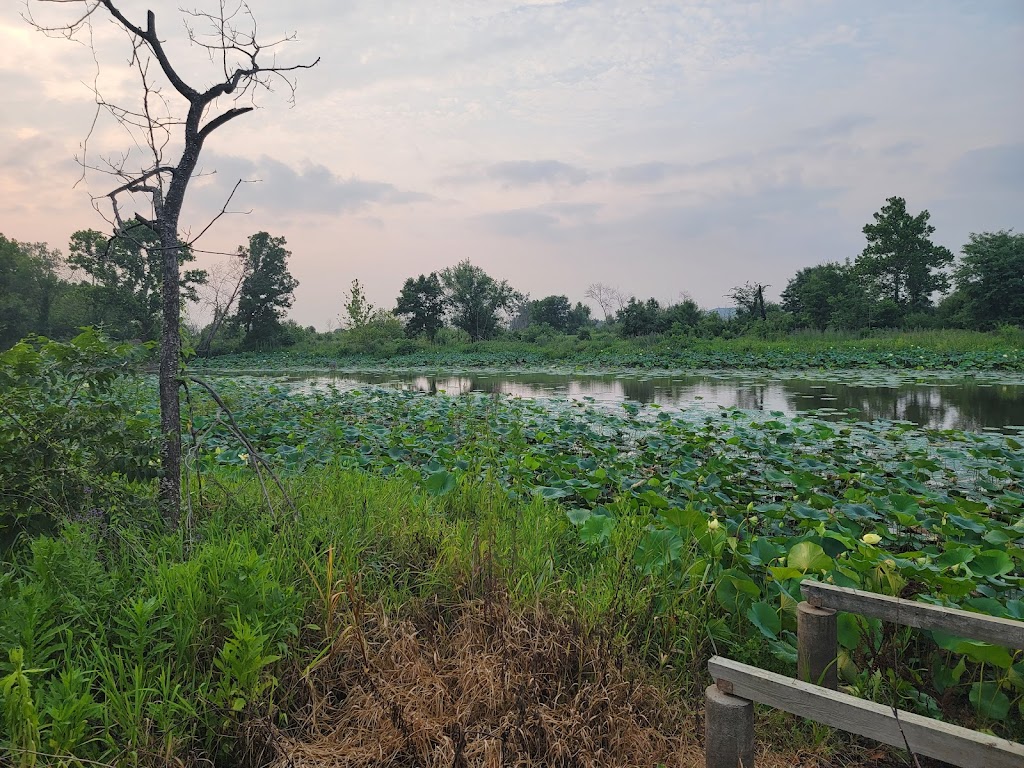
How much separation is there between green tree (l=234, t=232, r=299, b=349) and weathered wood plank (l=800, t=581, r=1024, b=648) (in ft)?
120

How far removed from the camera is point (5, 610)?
1.62 m

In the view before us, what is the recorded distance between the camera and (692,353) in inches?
860

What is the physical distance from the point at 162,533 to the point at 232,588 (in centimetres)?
90

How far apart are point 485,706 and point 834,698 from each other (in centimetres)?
98

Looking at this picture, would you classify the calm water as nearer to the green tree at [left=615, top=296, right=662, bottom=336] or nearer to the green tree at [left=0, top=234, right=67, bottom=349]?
the green tree at [left=615, top=296, right=662, bottom=336]

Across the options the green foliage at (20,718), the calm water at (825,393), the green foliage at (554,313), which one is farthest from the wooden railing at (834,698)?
the green foliage at (554,313)

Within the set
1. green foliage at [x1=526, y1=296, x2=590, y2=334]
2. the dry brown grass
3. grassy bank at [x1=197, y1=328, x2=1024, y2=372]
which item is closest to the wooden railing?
the dry brown grass

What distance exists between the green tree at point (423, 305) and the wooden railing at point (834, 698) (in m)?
34.8

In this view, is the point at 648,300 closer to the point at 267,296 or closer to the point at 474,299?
the point at 474,299

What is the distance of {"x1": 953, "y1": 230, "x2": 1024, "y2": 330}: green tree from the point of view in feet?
81.8

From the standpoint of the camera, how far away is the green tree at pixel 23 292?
91.1 ft

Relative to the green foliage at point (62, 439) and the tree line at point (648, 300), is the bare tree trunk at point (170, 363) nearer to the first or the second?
the green foliage at point (62, 439)

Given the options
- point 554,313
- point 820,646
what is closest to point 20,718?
point 820,646

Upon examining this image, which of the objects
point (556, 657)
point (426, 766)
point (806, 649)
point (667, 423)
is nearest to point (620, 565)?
point (556, 657)
